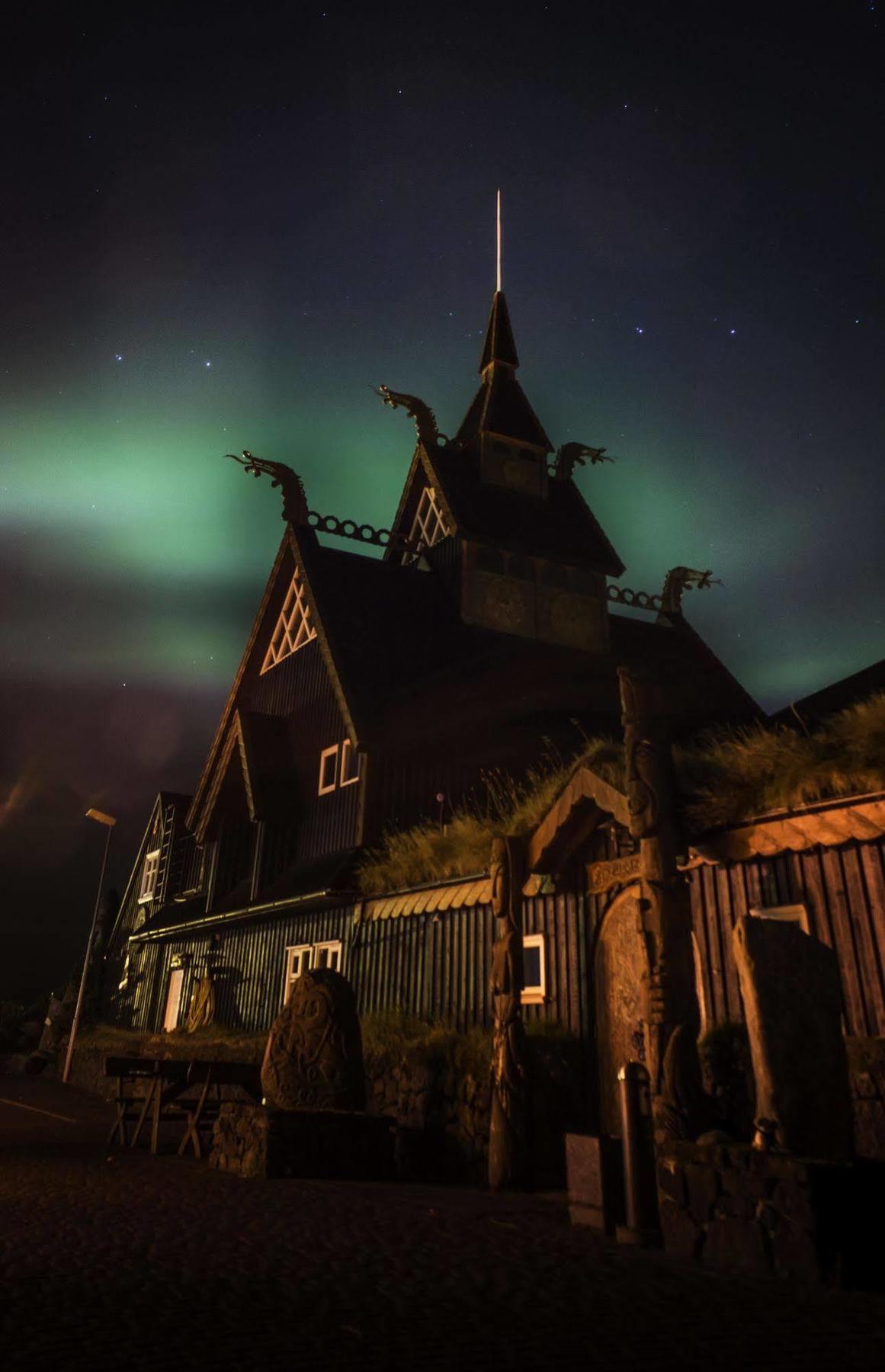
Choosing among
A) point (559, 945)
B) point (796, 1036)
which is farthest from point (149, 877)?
point (796, 1036)

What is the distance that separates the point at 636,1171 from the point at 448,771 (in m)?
12.3

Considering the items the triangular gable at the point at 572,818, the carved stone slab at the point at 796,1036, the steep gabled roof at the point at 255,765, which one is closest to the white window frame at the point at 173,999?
the steep gabled roof at the point at 255,765

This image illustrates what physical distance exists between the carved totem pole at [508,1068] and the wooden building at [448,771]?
1.63 m

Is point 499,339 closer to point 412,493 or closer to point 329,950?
point 412,493

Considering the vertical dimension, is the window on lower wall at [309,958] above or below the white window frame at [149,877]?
below

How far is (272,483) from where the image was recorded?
79.6 ft

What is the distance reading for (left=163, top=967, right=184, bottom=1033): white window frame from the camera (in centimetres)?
2431

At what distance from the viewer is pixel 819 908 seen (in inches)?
357

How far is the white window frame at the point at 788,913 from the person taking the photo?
30.0 ft

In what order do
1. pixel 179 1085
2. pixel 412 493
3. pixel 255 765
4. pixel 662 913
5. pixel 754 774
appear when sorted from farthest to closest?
1. pixel 412 493
2. pixel 255 765
3. pixel 179 1085
4. pixel 754 774
5. pixel 662 913

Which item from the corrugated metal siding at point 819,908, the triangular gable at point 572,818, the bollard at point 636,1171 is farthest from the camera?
the triangular gable at point 572,818

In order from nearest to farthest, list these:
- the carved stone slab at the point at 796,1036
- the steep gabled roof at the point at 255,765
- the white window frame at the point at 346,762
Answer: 1. the carved stone slab at the point at 796,1036
2. the white window frame at the point at 346,762
3. the steep gabled roof at the point at 255,765

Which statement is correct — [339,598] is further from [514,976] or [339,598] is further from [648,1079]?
[648,1079]

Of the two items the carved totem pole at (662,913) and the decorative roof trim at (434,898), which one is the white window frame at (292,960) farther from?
the carved totem pole at (662,913)
